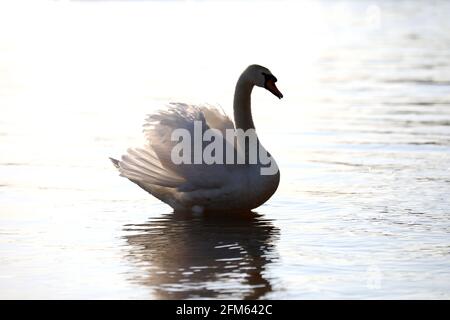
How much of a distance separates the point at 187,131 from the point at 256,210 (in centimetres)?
111

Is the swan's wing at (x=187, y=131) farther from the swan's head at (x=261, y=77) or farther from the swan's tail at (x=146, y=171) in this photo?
the swan's head at (x=261, y=77)

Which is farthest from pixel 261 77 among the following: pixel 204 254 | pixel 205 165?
pixel 204 254

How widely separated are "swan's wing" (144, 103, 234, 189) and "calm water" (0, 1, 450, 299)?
405 millimetres

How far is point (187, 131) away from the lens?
10625mm

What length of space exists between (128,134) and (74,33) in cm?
1927

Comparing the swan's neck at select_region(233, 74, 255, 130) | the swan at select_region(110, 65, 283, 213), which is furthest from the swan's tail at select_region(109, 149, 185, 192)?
the swan's neck at select_region(233, 74, 255, 130)

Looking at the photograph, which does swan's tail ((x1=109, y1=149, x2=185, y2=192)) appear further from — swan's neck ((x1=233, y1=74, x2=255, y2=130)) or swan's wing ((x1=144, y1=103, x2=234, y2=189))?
swan's neck ((x1=233, y1=74, x2=255, y2=130))

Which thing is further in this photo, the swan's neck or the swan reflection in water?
the swan's neck

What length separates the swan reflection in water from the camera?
8.12 m

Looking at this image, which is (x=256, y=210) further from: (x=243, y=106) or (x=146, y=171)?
(x=146, y=171)

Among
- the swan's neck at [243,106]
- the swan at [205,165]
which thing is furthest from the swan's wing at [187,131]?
the swan's neck at [243,106]

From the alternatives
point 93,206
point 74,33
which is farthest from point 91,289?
point 74,33

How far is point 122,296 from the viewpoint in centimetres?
782

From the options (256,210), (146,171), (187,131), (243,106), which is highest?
(243,106)
